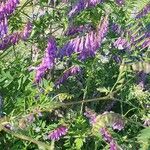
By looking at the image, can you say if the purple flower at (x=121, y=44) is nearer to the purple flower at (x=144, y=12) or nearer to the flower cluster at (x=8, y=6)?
the purple flower at (x=144, y=12)

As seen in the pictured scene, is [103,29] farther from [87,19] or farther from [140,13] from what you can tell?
[140,13]

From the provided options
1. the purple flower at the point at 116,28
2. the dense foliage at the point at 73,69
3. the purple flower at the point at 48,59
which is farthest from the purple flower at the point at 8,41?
the purple flower at the point at 116,28

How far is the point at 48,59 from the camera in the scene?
2.68 m

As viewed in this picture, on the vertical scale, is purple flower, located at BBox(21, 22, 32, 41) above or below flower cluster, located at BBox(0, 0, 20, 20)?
below

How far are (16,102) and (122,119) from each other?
101cm

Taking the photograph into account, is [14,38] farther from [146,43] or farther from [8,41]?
[146,43]

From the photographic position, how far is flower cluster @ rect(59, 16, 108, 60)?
254 cm

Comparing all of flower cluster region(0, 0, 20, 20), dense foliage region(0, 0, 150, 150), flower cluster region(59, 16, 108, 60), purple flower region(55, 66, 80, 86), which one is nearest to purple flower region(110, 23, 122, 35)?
dense foliage region(0, 0, 150, 150)

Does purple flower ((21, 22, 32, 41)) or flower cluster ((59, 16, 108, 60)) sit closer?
flower cluster ((59, 16, 108, 60))

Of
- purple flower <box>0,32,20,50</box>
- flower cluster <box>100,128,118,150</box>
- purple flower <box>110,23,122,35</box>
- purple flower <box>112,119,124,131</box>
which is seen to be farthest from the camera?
purple flower <box>110,23,122,35</box>

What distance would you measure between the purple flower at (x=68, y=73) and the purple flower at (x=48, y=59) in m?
0.23

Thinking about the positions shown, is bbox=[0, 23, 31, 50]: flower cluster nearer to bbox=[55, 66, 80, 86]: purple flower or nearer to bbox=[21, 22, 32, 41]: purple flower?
bbox=[21, 22, 32, 41]: purple flower

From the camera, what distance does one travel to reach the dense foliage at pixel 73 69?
8.43 feet

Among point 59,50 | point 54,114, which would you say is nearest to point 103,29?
point 59,50
